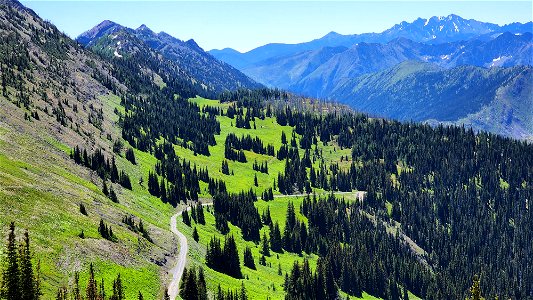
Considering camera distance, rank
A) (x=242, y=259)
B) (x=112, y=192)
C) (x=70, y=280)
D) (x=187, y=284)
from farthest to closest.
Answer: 1. (x=242, y=259)
2. (x=112, y=192)
3. (x=187, y=284)
4. (x=70, y=280)

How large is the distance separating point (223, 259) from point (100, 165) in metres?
69.1

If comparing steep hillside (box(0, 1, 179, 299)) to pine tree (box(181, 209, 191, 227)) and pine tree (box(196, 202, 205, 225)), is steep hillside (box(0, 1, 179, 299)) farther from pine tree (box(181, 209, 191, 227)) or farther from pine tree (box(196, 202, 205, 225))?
pine tree (box(196, 202, 205, 225))

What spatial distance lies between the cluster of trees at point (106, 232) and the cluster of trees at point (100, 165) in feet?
203

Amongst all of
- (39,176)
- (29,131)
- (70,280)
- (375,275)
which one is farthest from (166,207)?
(70,280)

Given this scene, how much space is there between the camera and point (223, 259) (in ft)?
454

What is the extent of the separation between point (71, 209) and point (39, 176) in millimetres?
19556

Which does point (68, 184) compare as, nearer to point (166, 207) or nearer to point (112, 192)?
point (112, 192)

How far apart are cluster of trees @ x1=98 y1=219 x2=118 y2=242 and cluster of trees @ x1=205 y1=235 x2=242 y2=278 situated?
33270 millimetres

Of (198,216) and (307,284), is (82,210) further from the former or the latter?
(198,216)

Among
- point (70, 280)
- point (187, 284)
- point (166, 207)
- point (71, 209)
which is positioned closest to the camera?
point (70, 280)

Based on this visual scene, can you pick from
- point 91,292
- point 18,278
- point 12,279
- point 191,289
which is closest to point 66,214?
point 191,289

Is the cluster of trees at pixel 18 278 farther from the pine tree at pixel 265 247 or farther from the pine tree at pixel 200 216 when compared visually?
the pine tree at pixel 265 247

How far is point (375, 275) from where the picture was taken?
198 meters

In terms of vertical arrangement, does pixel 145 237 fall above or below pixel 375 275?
above
